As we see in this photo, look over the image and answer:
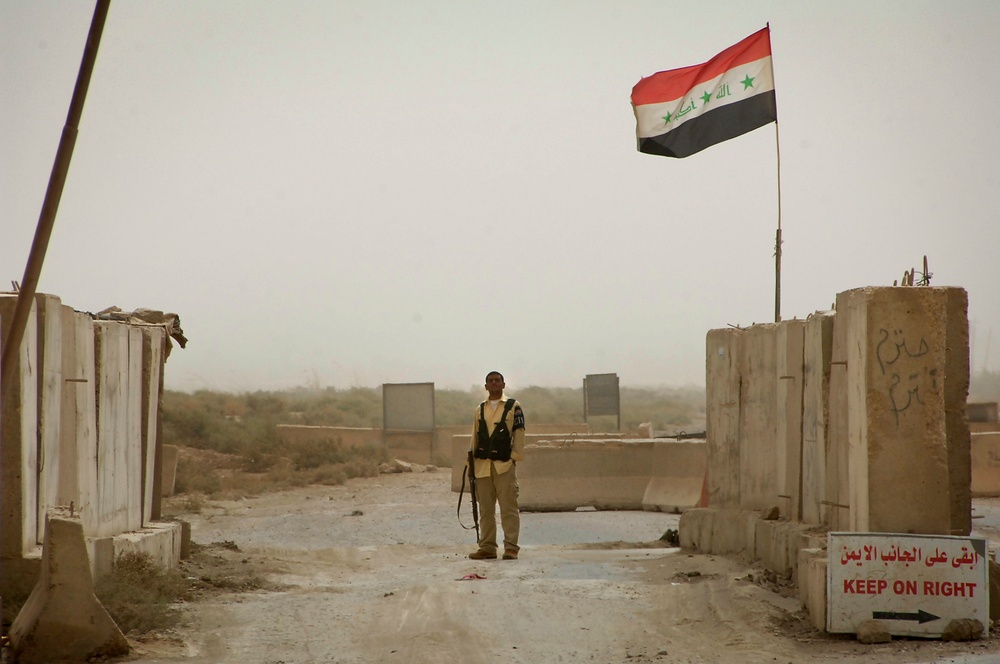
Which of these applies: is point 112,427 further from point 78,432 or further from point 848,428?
point 848,428

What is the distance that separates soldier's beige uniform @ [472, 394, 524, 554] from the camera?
11.2m

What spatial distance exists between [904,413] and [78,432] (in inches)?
223

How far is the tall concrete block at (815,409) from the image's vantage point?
8.88 m

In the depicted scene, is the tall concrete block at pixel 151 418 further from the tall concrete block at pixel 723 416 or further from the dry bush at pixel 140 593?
the tall concrete block at pixel 723 416

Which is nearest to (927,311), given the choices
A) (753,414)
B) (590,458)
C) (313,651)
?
(753,414)

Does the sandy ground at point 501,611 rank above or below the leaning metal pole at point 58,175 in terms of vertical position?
below

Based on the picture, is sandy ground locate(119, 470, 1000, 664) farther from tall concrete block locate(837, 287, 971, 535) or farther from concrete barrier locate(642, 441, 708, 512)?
concrete barrier locate(642, 441, 708, 512)

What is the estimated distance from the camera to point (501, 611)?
7863 millimetres

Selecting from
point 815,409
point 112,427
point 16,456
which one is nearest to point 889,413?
point 815,409

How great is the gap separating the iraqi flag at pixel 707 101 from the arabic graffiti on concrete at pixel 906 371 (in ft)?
19.5

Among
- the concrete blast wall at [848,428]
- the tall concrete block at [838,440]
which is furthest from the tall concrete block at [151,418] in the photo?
the tall concrete block at [838,440]

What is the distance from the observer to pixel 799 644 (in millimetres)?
6988

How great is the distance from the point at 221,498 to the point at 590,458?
7.38 meters

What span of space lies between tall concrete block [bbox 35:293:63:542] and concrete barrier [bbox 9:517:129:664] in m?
0.99
